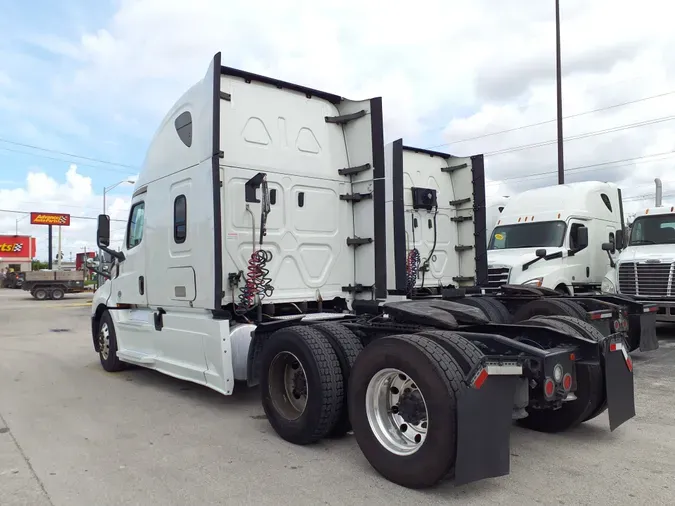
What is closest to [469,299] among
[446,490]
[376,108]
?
[376,108]

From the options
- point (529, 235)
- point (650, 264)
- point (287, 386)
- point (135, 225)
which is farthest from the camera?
point (529, 235)

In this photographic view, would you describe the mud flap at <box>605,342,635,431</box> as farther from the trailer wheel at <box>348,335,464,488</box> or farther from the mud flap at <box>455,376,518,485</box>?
the trailer wheel at <box>348,335,464,488</box>

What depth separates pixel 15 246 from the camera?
6694 centimetres

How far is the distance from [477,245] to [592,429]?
500 centimetres

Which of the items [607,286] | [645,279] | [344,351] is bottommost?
[344,351]

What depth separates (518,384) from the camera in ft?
12.5

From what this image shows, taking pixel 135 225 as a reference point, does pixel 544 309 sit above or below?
below

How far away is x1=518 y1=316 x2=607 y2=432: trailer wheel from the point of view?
4.19m

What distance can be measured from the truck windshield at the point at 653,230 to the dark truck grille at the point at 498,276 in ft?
9.85

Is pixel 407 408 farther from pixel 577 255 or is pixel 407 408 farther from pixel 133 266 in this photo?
pixel 577 255

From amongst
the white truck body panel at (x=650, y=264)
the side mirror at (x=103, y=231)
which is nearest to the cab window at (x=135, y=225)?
the side mirror at (x=103, y=231)

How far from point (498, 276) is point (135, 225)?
687 centimetres

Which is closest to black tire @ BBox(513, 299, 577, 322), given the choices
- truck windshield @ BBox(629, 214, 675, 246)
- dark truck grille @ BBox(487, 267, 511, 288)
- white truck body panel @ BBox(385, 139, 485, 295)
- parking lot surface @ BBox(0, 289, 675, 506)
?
parking lot surface @ BBox(0, 289, 675, 506)

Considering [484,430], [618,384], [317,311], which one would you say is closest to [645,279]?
[317,311]
